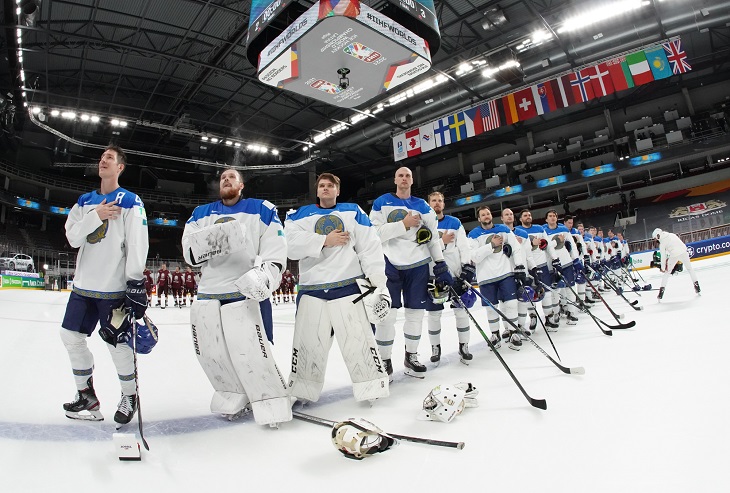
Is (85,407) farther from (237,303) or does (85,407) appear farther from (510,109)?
(510,109)

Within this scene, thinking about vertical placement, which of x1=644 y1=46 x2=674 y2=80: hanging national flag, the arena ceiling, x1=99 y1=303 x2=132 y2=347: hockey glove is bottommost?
x1=99 y1=303 x2=132 y2=347: hockey glove

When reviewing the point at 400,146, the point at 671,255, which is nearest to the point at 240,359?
the point at 671,255

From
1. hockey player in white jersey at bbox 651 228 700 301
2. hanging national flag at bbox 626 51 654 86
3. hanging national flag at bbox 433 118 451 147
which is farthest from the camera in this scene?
hanging national flag at bbox 433 118 451 147

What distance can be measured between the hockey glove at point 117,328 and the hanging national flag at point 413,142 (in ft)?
51.7

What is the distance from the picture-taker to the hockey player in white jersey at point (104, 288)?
7.74 feet

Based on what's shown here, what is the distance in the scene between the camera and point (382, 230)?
137 inches

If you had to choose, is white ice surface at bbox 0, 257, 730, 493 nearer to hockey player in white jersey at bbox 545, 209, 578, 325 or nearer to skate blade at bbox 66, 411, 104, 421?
skate blade at bbox 66, 411, 104, 421

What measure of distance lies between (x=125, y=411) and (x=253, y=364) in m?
0.83

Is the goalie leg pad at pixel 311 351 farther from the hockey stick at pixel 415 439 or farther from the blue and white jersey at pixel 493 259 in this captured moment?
the blue and white jersey at pixel 493 259

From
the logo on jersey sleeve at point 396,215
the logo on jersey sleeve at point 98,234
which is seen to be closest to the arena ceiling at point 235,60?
the logo on jersey sleeve at point 396,215

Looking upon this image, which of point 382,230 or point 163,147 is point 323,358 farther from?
point 163,147

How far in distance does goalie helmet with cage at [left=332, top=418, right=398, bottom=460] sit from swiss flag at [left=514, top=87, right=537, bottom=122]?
49.4ft

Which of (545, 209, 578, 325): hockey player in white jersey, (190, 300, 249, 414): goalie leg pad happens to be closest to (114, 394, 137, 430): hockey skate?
(190, 300, 249, 414): goalie leg pad

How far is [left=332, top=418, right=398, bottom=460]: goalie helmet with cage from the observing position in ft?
5.78
